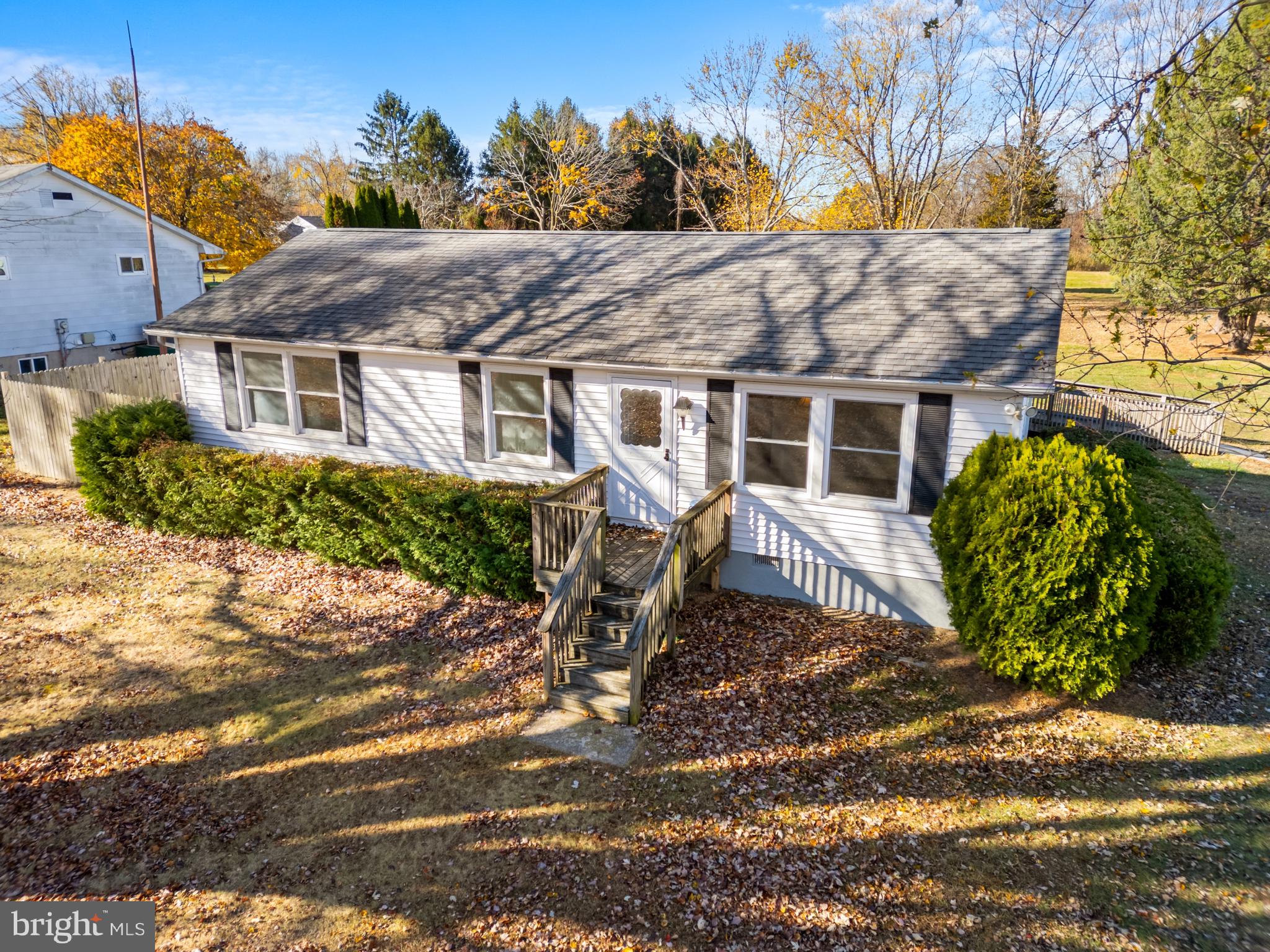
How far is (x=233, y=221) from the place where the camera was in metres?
35.9

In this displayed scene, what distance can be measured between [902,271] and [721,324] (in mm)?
2872

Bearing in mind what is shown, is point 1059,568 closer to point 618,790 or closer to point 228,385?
point 618,790

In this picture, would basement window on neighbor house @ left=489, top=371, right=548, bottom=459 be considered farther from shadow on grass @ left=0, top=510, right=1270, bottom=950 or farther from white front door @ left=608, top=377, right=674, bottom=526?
shadow on grass @ left=0, top=510, right=1270, bottom=950

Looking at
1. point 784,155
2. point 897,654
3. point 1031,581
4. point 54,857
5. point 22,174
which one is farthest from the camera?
point 784,155

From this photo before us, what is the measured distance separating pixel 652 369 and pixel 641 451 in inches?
52.3

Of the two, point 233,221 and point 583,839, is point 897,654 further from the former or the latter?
point 233,221

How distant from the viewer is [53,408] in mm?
15242

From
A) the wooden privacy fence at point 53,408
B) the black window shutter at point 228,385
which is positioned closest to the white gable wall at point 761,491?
the black window shutter at point 228,385

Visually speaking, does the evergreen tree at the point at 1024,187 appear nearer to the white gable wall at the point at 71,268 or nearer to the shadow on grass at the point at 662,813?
the shadow on grass at the point at 662,813

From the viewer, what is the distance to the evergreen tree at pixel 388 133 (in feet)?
162

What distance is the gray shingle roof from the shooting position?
9.88m

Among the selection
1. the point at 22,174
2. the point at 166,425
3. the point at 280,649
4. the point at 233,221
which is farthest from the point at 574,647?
the point at 233,221

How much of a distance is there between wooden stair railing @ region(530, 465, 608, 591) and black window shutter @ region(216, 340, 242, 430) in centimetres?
755

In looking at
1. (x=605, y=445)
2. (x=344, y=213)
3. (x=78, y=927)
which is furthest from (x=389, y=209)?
(x=78, y=927)
